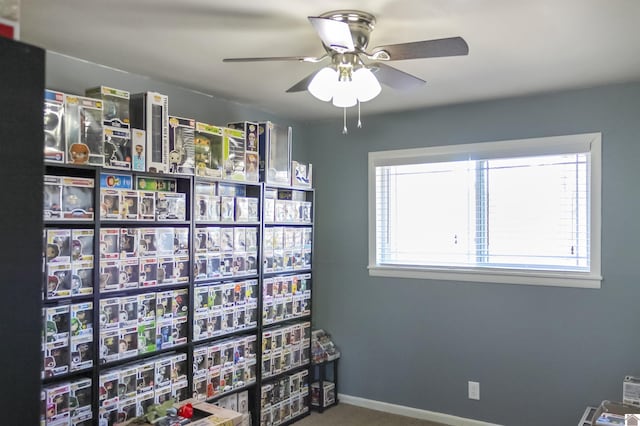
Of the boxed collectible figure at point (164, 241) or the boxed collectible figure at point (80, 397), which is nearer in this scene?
the boxed collectible figure at point (80, 397)

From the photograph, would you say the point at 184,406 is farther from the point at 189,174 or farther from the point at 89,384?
the point at 189,174

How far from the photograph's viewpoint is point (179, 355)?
3053 millimetres

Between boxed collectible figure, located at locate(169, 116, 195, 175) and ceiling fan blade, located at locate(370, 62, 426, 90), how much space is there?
4.12 feet

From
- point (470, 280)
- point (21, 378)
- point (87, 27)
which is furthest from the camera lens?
point (470, 280)

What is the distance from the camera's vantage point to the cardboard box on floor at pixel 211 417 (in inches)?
108

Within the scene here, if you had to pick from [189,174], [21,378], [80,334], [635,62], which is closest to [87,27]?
[189,174]

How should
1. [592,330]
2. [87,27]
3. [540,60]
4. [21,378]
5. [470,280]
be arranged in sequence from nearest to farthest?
[21,378] → [87,27] → [540,60] → [592,330] → [470,280]

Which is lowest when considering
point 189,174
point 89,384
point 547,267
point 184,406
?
point 184,406

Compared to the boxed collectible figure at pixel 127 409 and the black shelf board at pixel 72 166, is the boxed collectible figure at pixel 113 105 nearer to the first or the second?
the black shelf board at pixel 72 166

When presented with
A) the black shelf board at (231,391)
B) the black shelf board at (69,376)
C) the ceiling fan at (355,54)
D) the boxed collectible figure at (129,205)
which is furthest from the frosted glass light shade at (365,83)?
the black shelf board at (231,391)

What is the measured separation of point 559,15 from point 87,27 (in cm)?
209

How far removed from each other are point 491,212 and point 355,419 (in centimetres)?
191

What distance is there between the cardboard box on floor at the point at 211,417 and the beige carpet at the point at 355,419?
1.11m

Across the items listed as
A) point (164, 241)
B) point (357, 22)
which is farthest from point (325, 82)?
point (164, 241)
